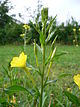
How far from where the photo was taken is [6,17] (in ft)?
37.5

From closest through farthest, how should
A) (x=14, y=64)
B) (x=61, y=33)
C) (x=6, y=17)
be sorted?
(x=14, y=64) < (x=61, y=33) < (x=6, y=17)

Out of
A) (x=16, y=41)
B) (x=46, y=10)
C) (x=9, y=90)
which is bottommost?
(x=16, y=41)

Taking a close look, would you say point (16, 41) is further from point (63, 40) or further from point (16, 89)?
point (16, 89)

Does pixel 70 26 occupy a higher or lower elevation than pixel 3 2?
lower

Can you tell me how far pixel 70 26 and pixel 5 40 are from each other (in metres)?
2.44

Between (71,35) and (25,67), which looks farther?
(71,35)

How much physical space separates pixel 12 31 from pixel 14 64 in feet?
28.0

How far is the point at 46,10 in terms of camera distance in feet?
2.17

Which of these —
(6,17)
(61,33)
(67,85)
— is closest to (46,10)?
(67,85)

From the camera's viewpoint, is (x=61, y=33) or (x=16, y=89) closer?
(x=16, y=89)

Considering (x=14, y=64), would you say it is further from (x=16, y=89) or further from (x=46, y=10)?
(x=46, y=10)

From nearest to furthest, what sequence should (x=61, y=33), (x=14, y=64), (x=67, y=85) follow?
(x=14, y=64)
(x=67, y=85)
(x=61, y=33)

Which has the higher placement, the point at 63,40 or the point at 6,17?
the point at 6,17

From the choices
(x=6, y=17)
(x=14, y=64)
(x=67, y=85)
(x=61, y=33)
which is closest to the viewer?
(x=14, y=64)
